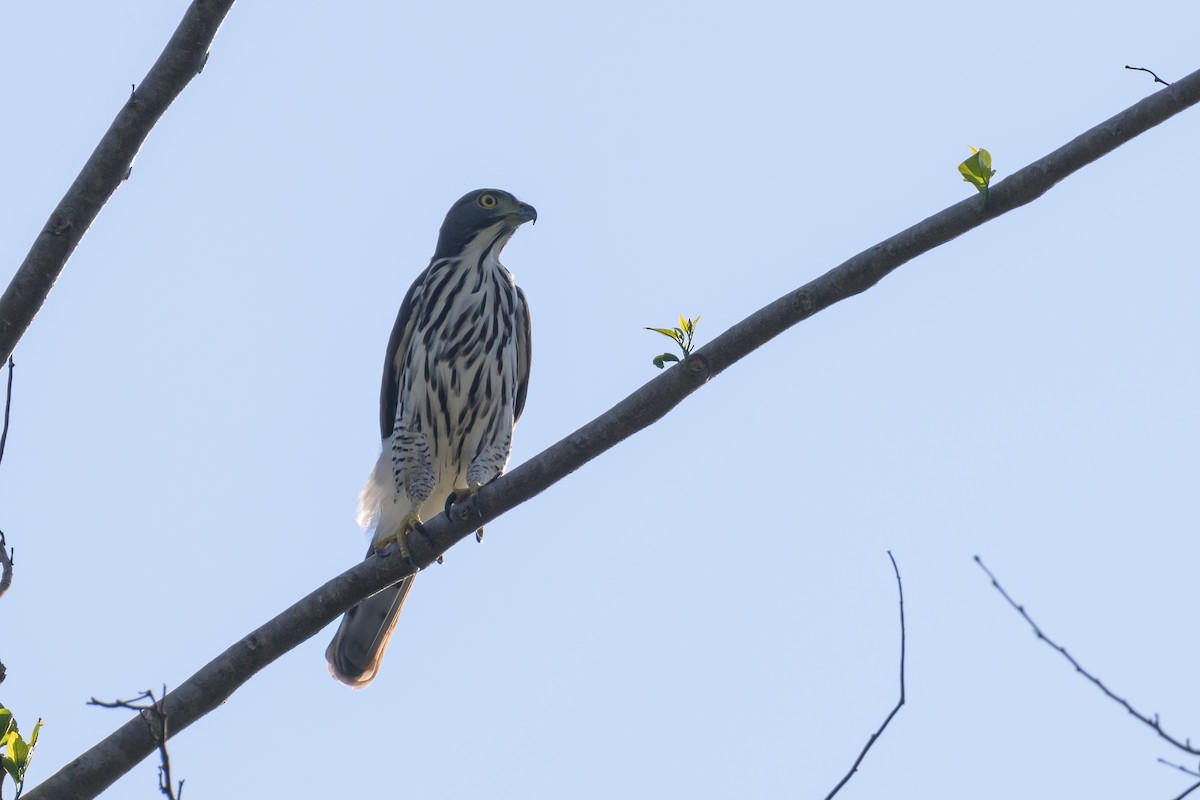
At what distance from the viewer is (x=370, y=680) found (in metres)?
7.98

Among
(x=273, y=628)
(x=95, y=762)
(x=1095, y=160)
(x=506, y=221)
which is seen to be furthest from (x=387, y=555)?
A: (x=506, y=221)

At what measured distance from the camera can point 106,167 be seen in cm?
430

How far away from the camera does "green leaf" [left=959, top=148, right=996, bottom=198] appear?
4.57 metres

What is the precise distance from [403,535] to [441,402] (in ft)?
5.29

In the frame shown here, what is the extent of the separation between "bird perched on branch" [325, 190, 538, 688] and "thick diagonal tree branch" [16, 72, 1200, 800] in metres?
2.62

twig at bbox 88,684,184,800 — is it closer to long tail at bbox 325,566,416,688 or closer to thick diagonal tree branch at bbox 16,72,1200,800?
thick diagonal tree branch at bbox 16,72,1200,800

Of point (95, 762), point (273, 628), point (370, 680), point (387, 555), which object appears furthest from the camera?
point (370, 680)

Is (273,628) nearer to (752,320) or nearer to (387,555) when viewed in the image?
(387,555)

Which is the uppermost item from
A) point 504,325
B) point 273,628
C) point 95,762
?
point 504,325

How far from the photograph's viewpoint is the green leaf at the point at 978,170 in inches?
180

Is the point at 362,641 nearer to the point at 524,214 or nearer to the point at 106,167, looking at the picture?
the point at 524,214

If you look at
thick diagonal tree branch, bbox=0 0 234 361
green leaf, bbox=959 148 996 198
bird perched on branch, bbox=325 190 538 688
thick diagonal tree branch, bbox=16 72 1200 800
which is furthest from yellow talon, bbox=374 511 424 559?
green leaf, bbox=959 148 996 198

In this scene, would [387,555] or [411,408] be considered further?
[411,408]

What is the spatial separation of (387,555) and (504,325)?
10.2 feet
